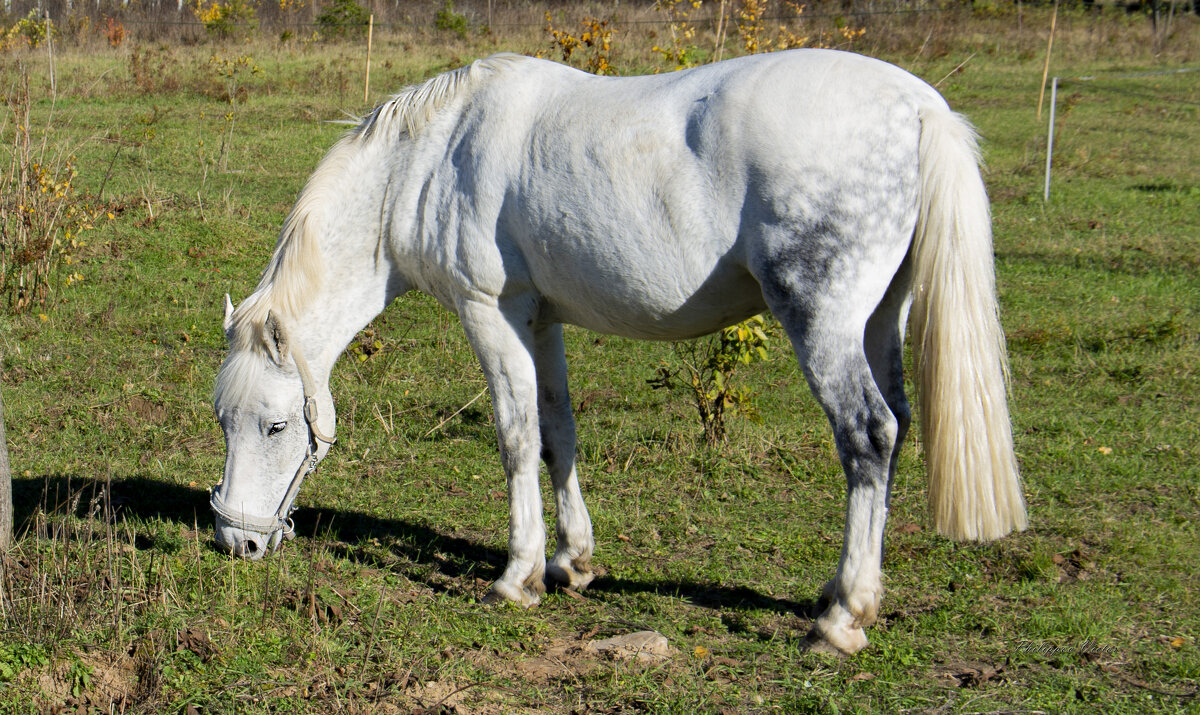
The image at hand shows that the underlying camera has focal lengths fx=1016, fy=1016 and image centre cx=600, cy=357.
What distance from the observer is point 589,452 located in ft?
18.2

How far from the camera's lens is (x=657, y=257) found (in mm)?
3350

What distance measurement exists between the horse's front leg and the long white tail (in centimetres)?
140

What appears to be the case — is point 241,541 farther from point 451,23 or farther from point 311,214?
point 451,23

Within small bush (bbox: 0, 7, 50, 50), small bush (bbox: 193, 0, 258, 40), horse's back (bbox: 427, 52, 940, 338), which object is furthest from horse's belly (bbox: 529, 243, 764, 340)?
small bush (bbox: 193, 0, 258, 40)

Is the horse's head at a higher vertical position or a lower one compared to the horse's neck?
lower

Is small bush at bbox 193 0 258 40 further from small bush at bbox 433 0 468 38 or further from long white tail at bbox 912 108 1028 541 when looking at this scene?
long white tail at bbox 912 108 1028 541

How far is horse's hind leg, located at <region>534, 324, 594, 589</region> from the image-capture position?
4.11 metres

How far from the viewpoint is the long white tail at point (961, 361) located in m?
3.20

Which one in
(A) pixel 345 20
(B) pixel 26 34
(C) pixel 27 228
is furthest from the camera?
(A) pixel 345 20

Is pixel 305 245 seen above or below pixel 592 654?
above

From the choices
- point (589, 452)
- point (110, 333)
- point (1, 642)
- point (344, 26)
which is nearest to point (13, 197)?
point (110, 333)

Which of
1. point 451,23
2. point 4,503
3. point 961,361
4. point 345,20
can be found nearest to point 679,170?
point 961,361

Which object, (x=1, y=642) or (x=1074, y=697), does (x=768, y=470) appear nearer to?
(x=1074, y=697)

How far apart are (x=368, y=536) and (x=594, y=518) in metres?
1.04
